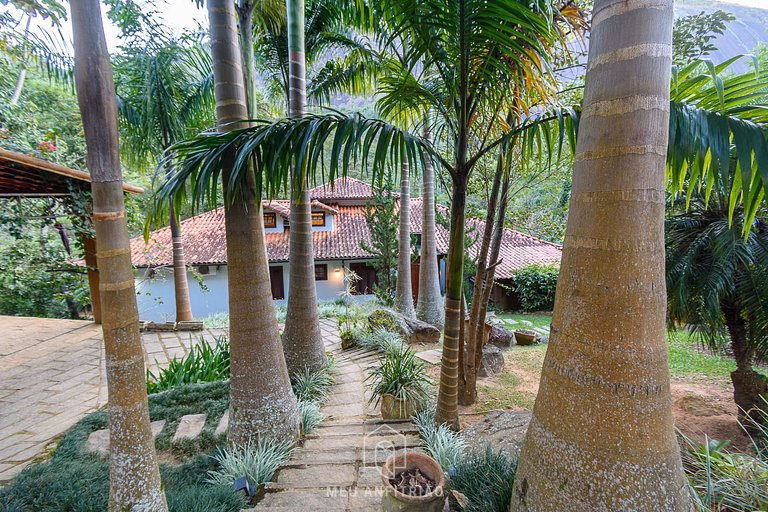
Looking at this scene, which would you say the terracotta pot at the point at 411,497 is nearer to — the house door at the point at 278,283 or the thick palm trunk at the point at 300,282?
the thick palm trunk at the point at 300,282

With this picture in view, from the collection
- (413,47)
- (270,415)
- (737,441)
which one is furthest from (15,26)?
(737,441)

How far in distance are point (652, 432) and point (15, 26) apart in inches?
357

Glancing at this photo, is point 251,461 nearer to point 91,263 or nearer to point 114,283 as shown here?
point 114,283

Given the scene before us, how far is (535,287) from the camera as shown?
49.2 feet

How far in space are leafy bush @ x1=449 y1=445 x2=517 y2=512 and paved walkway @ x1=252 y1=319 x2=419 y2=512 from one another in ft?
2.02

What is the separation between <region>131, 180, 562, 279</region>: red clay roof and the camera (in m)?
13.1

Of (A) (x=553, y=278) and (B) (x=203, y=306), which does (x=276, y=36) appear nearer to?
(B) (x=203, y=306)

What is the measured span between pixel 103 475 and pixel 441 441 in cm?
266

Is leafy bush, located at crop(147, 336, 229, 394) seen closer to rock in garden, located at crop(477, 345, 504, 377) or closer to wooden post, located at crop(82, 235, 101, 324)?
wooden post, located at crop(82, 235, 101, 324)

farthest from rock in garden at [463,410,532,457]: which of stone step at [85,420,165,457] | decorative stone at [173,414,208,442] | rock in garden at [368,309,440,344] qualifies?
rock in garden at [368,309,440,344]

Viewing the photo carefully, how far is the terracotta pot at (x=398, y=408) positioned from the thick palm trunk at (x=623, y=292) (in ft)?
7.79

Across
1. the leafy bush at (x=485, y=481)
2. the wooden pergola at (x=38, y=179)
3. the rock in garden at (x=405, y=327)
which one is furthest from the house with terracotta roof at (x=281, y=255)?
the leafy bush at (x=485, y=481)

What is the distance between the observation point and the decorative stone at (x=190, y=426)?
11.1 ft

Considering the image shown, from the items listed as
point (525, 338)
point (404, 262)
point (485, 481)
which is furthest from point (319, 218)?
point (485, 481)
